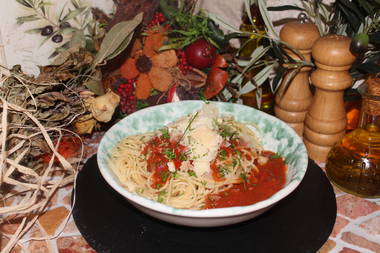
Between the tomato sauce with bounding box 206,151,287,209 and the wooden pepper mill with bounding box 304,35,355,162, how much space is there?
238 millimetres

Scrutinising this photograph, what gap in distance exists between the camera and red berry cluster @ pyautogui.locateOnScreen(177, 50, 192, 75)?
5.13 feet

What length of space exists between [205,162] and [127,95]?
52 cm

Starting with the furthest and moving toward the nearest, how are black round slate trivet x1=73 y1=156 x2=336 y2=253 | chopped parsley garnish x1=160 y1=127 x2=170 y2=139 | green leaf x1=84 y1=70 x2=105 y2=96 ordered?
green leaf x1=84 y1=70 x2=105 y2=96 → chopped parsley garnish x1=160 y1=127 x2=170 y2=139 → black round slate trivet x1=73 y1=156 x2=336 y2=253

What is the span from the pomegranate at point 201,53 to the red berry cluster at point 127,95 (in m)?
0.23

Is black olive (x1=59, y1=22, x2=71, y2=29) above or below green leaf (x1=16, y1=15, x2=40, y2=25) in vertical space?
below

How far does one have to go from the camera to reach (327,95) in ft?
4.48

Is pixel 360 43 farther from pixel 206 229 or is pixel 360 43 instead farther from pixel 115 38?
pixel 115 38

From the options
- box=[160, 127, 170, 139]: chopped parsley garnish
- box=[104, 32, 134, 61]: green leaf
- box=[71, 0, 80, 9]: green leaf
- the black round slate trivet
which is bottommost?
the black round slate trivet

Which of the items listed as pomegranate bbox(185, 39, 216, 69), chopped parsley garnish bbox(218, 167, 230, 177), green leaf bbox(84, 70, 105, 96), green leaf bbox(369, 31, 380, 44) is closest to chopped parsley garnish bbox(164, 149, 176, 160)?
chopped parsley garnish bbox(218, 167, 230, 177)

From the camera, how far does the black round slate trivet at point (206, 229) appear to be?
1034 mm

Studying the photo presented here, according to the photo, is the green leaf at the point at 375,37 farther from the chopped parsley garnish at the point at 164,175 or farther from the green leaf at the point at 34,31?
the green leaf at the point at 34,31

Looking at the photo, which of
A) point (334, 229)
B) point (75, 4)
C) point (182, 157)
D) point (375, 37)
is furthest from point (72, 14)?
point (334, 229)

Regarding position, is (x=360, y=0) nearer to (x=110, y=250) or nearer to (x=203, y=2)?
(x=203, y=2)

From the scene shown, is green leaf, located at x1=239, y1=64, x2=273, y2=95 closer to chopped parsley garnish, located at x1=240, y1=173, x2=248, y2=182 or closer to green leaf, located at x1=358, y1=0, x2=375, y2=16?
green leaf, located at x1=358, y1=0, x2=375, y2=16
